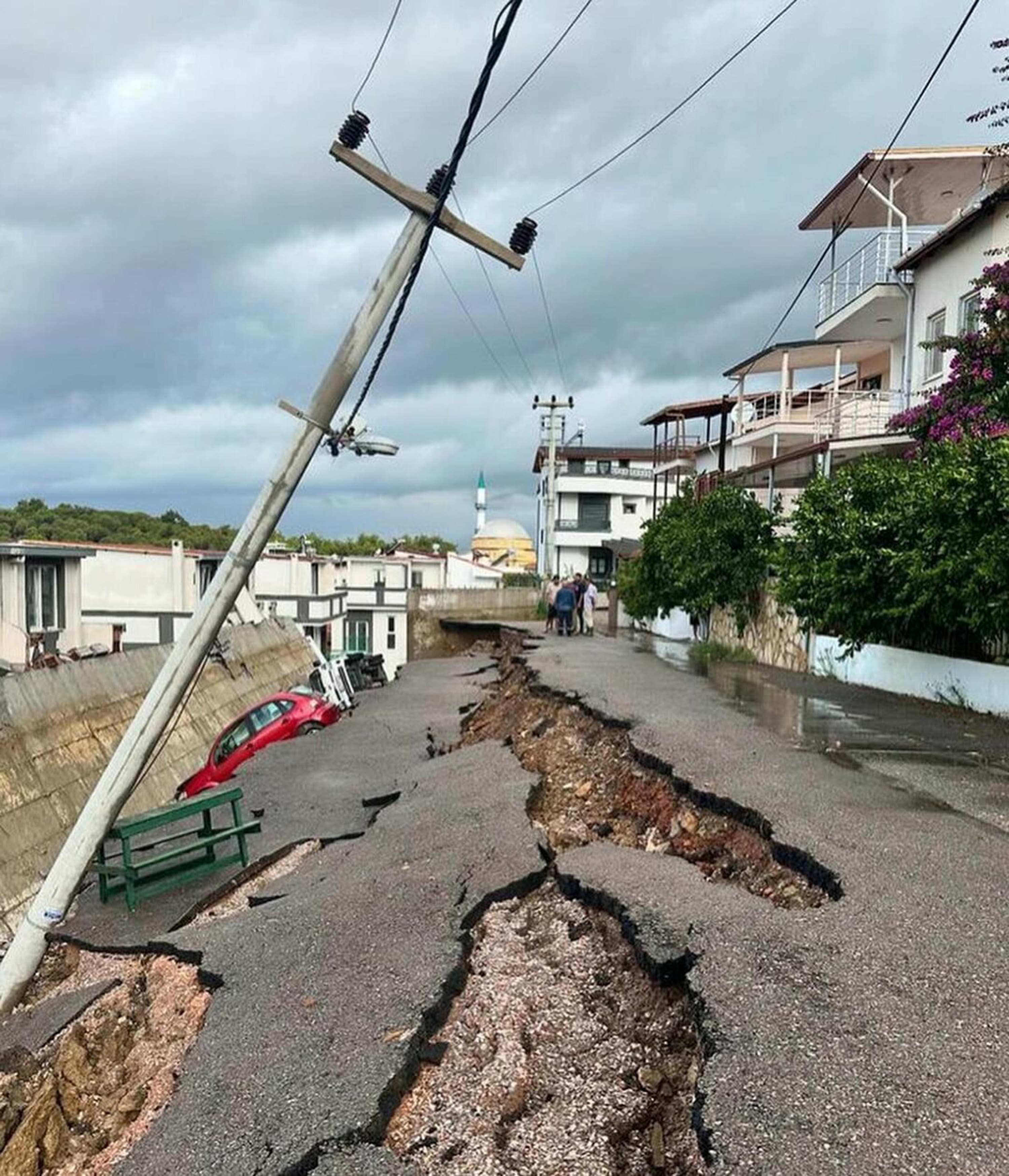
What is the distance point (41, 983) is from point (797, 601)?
10.9 metres

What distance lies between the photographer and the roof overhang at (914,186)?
20641 millimetres

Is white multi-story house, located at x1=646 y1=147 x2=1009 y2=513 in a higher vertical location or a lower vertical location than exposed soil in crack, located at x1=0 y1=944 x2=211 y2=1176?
higher

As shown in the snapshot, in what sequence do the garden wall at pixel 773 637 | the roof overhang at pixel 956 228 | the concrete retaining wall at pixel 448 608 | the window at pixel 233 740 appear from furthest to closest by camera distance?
the concrete retaining wall at pixel 448 608, the garden wall at pixel 773 637, the roof overhang at pixel 956 228, the window at pixel 233 740

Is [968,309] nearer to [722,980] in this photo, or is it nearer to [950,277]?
[950,277]

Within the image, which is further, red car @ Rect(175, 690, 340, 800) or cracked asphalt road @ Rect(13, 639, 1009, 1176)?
red car @ Rect(175, 690, 340, 800)

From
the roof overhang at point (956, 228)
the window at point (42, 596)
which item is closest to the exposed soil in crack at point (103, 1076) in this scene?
the window at point (42, 596)

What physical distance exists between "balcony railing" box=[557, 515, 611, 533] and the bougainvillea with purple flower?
46029mm

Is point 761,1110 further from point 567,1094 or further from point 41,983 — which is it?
point 41,983

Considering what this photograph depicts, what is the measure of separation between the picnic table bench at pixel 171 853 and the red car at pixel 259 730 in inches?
189

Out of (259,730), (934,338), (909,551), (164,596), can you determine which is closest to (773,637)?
(934,338)

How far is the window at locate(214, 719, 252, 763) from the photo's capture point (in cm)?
1373

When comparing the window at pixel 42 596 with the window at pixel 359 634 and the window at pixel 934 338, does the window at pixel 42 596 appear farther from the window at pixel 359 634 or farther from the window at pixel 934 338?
the window at pixel 359 634

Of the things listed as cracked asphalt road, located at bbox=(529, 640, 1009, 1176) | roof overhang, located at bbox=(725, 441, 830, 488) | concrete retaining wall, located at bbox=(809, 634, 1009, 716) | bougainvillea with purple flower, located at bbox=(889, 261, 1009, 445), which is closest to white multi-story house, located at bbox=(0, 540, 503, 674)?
cracked asphalt road, located at bbox=(529, 640, 1009, 1176)

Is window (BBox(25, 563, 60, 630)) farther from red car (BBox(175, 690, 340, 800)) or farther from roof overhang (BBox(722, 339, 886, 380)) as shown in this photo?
roof overhang (BBox(722, 339, 886, 380))
